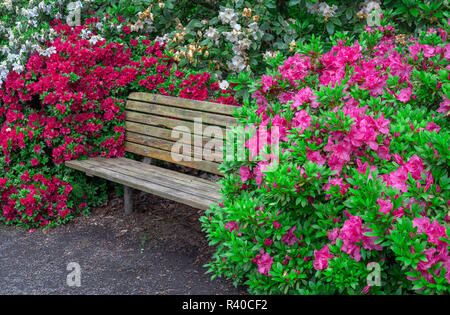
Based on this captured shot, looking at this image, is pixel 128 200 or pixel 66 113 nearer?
pixel 66 113

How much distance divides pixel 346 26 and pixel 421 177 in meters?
2.51

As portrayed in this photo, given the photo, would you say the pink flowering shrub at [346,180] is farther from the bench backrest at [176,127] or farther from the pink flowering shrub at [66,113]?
the pink flowering shrub at [66,113]

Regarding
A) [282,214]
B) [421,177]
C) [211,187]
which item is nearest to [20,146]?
→ [211,187]

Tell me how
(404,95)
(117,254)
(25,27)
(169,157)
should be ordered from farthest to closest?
1. (25,27)
2. (169,157)
3. (117,254)
4. (404,95)

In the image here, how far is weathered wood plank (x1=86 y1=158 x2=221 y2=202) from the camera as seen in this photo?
342cm

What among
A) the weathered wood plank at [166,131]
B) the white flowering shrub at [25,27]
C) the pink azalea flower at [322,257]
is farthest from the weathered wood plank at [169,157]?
the pink azalea flower at [322,257]

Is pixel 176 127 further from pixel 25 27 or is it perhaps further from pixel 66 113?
pixel 25 27

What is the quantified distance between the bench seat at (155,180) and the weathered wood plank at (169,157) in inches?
3.4

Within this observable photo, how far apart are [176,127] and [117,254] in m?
1.02

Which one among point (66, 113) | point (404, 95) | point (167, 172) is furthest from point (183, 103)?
point (404, 95)

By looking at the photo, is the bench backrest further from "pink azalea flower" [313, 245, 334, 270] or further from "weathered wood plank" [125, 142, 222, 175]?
"pink azalea flower" [313, 245, 334, 270]

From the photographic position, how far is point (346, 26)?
4324mm

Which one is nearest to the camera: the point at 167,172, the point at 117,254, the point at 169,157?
the point at 117,254

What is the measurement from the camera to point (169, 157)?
13.2 ft
